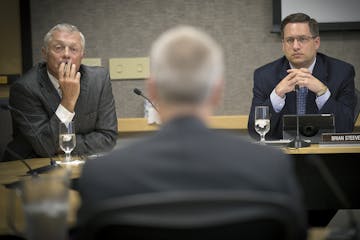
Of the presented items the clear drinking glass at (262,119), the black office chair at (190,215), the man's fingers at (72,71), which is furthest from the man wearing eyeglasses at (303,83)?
the black office chair at (190,215)

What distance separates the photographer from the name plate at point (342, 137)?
3.11m

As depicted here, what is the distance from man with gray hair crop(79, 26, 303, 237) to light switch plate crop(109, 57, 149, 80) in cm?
364

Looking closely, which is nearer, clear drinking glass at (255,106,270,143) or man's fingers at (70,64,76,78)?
clear drinking glass at (255,106,270,143)

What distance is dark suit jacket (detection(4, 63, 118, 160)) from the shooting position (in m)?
3.26

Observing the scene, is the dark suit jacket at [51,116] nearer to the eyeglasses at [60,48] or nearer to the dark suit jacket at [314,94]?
the eyeglasses at [60,48]

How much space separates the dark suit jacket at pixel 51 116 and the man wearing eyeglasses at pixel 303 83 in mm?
858

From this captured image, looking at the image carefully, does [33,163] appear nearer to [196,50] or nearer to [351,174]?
[351,174]

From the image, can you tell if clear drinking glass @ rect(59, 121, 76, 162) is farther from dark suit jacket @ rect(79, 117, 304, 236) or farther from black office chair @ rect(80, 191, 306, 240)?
black office chair @ rect(80, 191, 306, 240)

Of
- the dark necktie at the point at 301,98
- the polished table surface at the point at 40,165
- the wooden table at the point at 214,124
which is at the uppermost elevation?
the dark necktie at the point at 301,98

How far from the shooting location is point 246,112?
493 centimetres

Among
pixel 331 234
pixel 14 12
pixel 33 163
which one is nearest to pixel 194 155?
pixel 331 234

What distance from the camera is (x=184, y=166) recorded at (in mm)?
1163

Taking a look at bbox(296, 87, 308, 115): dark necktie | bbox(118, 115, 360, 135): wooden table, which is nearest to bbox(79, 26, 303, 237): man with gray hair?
bbox(296, 87, 308, 115): dark necktie

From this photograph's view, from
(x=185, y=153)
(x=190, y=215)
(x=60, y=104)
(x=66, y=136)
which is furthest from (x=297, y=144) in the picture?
(x=190, y=215)
